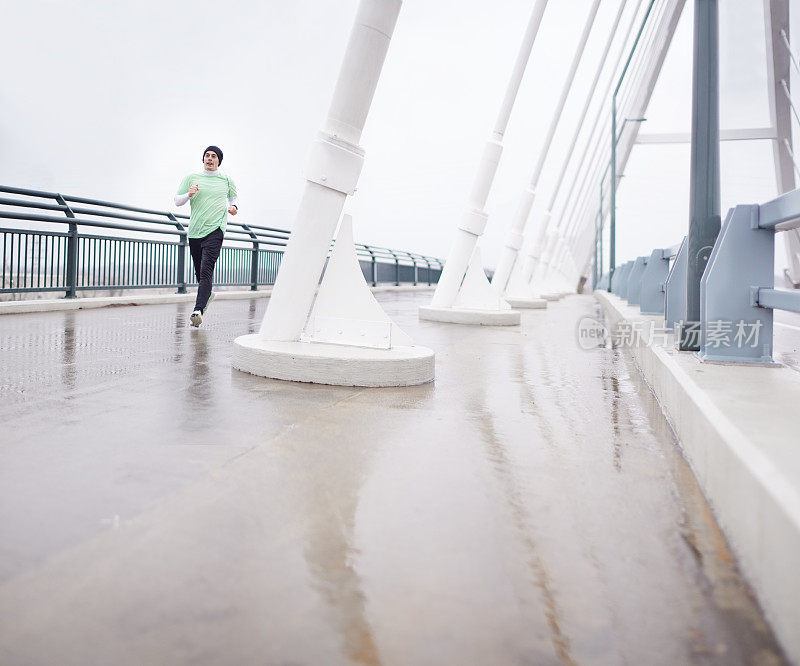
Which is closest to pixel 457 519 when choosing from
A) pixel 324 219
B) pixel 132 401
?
pixel 132 401

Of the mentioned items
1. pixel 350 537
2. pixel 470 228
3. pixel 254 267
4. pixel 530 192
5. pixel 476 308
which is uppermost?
pixel 530 192

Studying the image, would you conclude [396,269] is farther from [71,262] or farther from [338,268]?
[338,268]

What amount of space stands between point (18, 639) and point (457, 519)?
1087 millimetres

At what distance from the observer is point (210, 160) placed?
7336 millimetres

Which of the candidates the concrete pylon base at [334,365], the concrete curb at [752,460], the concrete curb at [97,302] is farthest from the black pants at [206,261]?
the concrete curb at [752,460]

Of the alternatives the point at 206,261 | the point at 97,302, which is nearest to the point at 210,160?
the point at 206,261

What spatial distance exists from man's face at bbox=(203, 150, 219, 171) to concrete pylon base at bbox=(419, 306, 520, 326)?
12.7 feet

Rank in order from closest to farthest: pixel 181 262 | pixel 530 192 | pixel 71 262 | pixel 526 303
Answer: pixel 71 262, pixel 181 262, pixel 530 192, pixel 526 303

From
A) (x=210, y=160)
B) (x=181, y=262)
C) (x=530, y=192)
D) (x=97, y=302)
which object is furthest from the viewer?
(x=530, y=192)

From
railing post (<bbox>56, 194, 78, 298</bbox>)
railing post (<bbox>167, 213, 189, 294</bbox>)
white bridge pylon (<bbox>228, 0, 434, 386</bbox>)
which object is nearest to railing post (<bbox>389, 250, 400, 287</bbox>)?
railing post (<bbox>167, 213, 189, 294</bbox>)

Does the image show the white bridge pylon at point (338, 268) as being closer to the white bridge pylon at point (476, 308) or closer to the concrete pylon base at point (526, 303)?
the white bridge pylon at point (476, 308)

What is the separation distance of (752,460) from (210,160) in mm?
6584

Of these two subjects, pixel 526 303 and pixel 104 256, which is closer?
pixel 104 256

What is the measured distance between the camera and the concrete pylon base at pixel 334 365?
4164 millimetres
